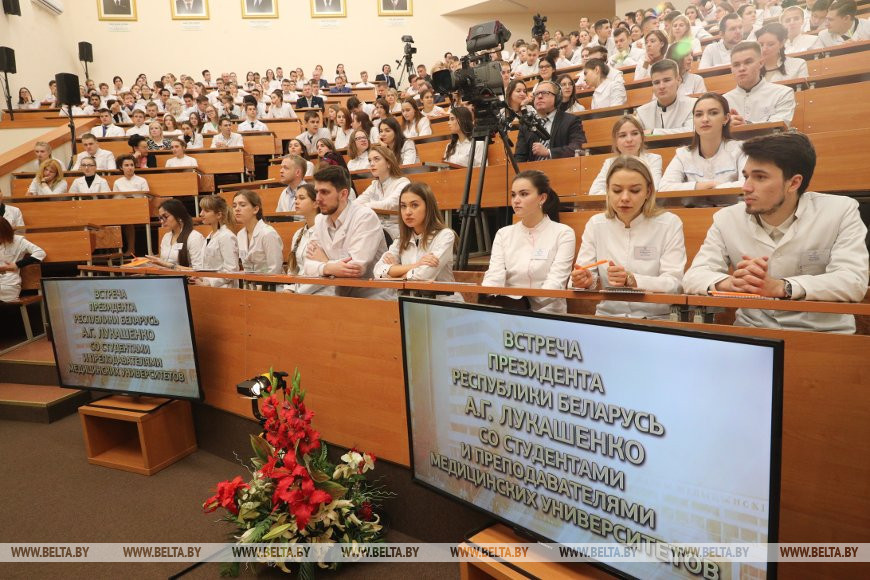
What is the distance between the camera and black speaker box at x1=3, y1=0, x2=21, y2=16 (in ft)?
35.6

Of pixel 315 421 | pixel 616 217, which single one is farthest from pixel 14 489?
pixel 616 217

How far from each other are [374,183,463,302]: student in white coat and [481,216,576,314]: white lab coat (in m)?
0.22

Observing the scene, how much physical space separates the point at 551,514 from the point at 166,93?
12.8 meters

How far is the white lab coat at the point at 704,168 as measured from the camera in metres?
2.88

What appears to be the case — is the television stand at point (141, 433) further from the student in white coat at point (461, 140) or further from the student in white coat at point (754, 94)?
the student in white coat at point (754, 94)

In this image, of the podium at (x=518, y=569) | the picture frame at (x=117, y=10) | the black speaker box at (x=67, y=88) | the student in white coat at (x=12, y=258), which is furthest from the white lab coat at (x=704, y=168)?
the picture frame at (x=117, y=10)

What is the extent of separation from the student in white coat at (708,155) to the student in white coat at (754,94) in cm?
57

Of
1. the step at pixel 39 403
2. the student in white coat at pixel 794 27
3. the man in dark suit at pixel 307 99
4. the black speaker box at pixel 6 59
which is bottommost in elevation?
the step at pixel 39 403

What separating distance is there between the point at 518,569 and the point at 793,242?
1240 millimetres

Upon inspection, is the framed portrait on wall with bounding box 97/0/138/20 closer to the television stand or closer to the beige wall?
the beige wall

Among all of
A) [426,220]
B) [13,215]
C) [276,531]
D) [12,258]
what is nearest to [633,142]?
[426,220]

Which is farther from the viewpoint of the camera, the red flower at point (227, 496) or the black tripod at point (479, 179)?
the black tripod at point (479, 179)

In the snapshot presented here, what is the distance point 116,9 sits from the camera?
14078mm

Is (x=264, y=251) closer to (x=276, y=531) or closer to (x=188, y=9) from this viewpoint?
(x=276, y=531)
